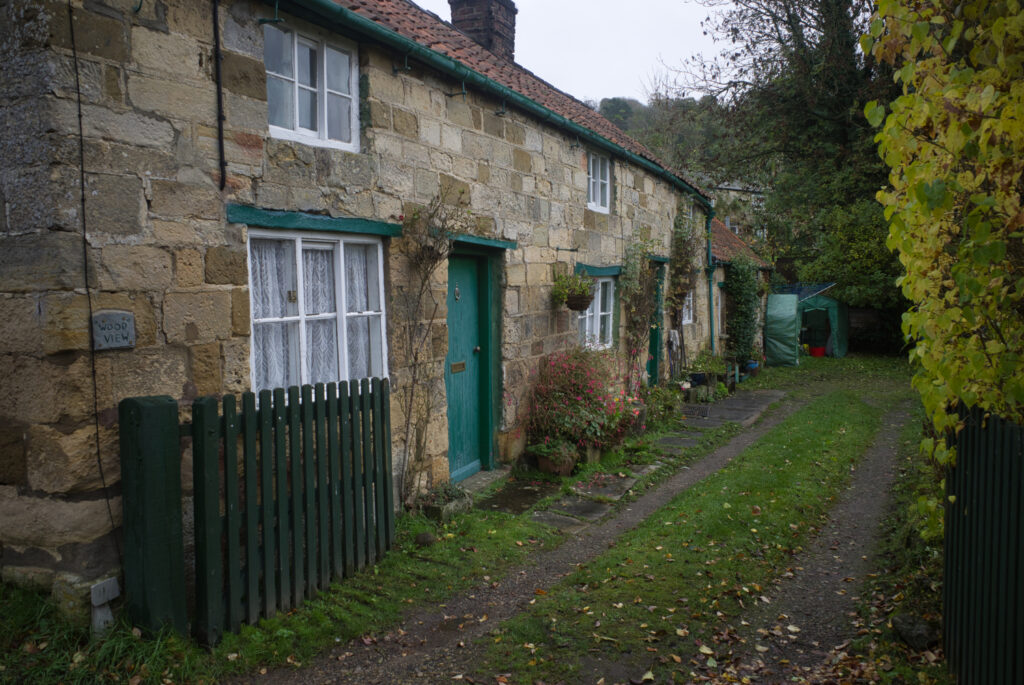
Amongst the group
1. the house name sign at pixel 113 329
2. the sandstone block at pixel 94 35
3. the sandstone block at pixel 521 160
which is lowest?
the house name sign at pixel 113 329

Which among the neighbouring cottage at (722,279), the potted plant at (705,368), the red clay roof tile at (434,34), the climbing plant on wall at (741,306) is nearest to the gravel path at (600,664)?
the red clay roof tile at (434,34)

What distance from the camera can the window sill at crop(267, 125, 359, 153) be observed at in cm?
509

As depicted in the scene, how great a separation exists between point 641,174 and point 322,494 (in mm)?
8938

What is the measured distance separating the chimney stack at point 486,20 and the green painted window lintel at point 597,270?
3441mm

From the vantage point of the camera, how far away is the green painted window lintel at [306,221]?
4.75 meters

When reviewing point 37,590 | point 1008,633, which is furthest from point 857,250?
point 37,590

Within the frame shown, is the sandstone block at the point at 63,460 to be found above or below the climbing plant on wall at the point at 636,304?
below

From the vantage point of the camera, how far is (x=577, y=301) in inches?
357

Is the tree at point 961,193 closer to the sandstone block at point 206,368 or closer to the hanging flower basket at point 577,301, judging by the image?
the sandstone block at point 206,368

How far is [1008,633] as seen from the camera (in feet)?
9.71

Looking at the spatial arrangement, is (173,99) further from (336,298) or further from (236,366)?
(336,298)

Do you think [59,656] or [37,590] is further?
[37,590]

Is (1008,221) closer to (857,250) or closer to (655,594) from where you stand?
(655,594)

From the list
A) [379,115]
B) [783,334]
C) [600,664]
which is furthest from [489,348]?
[783,334]
